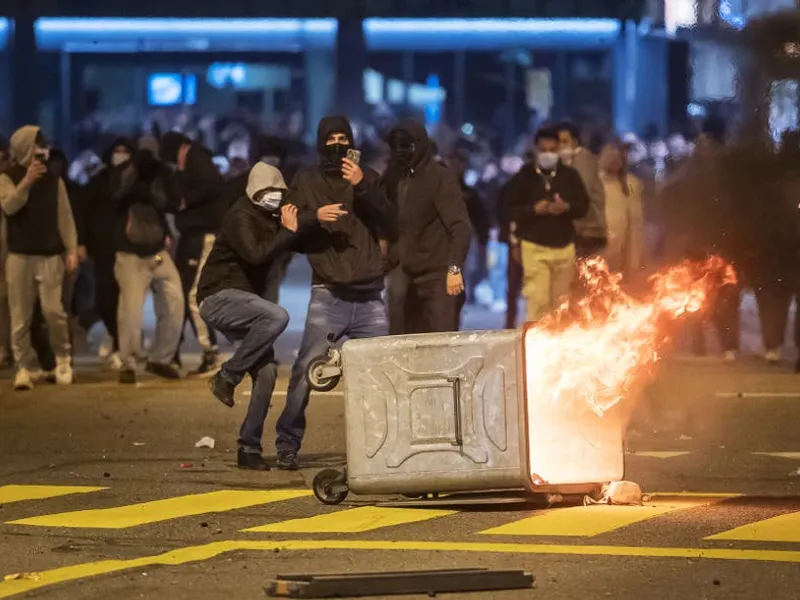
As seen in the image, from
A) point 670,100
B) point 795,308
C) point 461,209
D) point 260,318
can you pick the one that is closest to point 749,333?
point 795,308

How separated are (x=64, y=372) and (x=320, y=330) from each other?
18.2 feet

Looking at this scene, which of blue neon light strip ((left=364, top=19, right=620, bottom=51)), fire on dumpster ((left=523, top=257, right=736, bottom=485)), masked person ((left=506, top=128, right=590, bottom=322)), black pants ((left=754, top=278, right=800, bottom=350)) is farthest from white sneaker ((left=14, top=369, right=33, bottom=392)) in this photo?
blue neon light strip ((left=364, top=19, right=620, bottom=51))

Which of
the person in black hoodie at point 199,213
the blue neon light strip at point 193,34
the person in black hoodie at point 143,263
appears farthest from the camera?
the blue neon light strip at point 193,34

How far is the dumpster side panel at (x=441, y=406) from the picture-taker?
9.70m

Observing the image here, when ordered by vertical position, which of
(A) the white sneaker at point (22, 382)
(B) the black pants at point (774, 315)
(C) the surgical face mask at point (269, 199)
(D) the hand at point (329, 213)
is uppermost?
(C) the surgical face mask at point (269, 199)

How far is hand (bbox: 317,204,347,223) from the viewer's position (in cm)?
1111

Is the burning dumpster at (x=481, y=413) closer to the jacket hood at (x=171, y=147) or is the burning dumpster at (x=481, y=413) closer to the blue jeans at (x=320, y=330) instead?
the blue jeans at (x=320, y=330)

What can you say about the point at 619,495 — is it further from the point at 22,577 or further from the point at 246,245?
A: the point at 22,577

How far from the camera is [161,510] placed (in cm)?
1008

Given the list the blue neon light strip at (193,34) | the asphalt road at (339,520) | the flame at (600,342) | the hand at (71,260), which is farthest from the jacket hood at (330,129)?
the blue neon light strip at (193,34)

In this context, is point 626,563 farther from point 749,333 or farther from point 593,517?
point 749,333

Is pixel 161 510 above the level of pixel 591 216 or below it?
below

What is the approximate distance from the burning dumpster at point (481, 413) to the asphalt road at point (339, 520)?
20 cm

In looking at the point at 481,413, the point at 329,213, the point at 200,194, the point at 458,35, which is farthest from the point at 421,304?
the point at 458,35
